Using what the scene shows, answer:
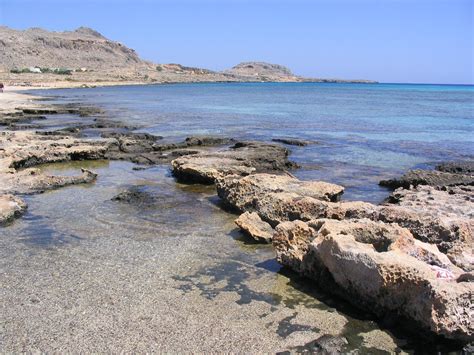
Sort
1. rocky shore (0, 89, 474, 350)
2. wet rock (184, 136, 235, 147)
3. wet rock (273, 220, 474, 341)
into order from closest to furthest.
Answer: wet rock (273, 220, 474, 341)
rocky shore (0, 89, 474, 350)
wet rock (184, 136, 235, 147)

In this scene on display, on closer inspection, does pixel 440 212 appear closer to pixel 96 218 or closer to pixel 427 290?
pixel 427 290

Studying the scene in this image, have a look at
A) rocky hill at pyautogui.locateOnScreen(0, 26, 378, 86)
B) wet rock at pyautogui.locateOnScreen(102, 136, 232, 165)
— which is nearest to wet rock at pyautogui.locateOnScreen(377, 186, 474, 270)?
wet rock at pyautogui.locateOnScreen(102, 136, 232, 165)

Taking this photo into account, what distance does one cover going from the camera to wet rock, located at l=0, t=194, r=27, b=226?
1088 centimetres

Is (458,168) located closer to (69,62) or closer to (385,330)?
(385,330)

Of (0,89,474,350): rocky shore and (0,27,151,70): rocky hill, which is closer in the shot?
(0,89,474,350): rocky shore

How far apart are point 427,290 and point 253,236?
434 cm

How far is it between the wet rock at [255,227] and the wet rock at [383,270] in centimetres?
121

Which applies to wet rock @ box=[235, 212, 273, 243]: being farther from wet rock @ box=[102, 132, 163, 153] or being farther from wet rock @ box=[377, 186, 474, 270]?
wet rock @ box=[102, 132, 163, 153]

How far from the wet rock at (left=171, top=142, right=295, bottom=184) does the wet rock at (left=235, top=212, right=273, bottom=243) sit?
15.3ft

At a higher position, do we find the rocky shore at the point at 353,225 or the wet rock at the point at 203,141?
the rocky shore at the point at 353,225

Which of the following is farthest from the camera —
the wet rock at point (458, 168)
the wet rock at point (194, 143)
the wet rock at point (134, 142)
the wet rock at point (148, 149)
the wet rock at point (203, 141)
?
the wet rock at point (203, 141)

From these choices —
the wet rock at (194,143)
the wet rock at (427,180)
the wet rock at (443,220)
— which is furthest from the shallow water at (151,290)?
the wet rock at (194,143)

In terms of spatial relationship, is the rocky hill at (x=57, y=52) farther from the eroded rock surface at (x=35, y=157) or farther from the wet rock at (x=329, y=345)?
the wet rock at (x=329, y=345)

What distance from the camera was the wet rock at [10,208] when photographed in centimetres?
1088
